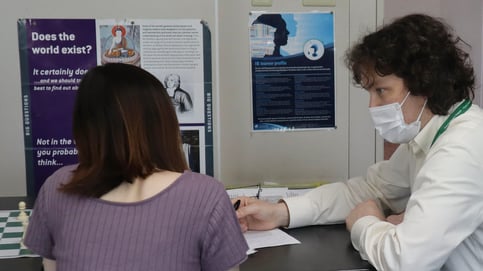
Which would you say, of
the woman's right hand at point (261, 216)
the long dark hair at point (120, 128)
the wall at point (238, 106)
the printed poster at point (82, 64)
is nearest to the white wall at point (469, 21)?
the wall at point (238, 106)

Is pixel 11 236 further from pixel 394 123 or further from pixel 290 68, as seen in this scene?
pixel 290 68

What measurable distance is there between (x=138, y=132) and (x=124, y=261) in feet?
0.77

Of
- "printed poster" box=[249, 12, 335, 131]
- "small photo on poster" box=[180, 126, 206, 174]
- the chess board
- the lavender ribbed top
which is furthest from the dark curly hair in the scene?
the chess board

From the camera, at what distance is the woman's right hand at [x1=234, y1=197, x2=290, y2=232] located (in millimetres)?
1415

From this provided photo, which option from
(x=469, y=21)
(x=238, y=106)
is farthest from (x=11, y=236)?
(x=469, y=21)

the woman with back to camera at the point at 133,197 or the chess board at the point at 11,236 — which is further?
the chess board at the point at 11,236

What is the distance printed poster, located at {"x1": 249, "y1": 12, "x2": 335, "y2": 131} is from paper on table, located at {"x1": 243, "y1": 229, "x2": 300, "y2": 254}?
0.77m

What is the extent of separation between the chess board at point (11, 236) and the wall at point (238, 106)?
44 centimetres

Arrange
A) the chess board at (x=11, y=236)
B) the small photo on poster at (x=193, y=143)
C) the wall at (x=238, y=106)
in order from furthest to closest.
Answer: the small photo on poster at (x=193, y=143), the wall at (x=238, y=106), the chess board at (x=11, y=236)

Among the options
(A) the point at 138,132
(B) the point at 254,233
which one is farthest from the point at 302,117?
(A) the point at 138,132

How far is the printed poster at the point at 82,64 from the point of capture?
194cm

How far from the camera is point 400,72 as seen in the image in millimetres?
1293

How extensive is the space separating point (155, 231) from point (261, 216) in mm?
513

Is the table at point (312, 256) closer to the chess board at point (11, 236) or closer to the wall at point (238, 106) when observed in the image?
the chess board at point (11, 236)
